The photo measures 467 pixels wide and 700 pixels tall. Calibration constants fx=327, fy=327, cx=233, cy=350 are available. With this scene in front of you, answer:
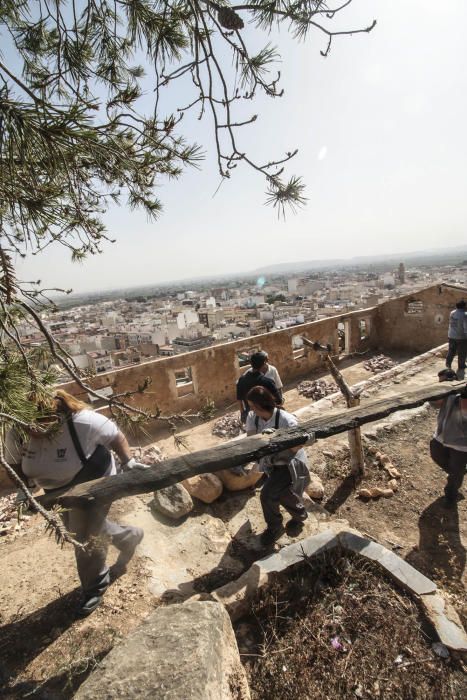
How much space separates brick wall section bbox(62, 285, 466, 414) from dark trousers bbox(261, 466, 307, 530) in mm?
1789

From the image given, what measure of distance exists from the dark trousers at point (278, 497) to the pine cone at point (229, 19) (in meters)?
3.34

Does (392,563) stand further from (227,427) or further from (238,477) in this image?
(227,427)

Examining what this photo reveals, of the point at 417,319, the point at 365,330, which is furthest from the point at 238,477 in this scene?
the point at 417,319

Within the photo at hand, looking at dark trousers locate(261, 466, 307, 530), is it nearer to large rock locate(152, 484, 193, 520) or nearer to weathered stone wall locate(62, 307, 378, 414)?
large rock locate(152, 484, 193, 520)

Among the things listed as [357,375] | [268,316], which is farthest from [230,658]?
[268,316]

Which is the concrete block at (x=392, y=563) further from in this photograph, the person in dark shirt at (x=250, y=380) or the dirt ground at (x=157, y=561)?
the person in dark shirt at (x=250, y=380)

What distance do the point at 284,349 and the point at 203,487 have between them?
662 centimetres

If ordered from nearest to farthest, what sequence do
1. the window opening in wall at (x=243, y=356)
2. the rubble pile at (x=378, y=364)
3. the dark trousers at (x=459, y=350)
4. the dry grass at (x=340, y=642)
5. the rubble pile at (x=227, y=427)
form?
the dry grass at (x=340, y=642) → the rubble pile at (x=227, y=427) → the dark trousers at (x=459, y=350) → the window opening in wall at (x=243, y=356) → the rubble pile at (x=378, y=364)

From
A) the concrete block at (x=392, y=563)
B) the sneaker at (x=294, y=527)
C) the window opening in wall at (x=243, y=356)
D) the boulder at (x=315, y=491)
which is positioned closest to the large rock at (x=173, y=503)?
the sneaker at (x=294, y=527)

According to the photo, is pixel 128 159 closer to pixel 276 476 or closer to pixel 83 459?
pixel 83 459

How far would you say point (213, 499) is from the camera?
4055mm

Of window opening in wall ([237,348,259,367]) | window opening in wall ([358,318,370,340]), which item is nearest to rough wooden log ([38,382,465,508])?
window opening in wall ([237,348,259,367])

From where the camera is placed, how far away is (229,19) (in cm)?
202

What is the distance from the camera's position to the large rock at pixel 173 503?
3.73 meters
